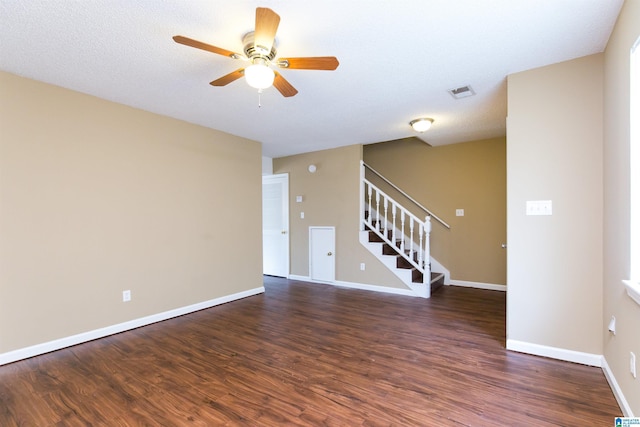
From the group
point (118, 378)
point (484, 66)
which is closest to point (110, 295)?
point (118, 378)

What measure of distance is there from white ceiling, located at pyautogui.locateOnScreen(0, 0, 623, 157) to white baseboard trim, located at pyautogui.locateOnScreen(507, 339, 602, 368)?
2364mm

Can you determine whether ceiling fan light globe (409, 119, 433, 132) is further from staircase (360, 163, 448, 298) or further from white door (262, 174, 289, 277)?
white door (262, 174, 289, 277)

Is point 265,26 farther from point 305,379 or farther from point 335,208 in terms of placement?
point 335,208

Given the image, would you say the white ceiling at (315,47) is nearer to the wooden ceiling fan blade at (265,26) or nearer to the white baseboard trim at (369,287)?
the wooden ceiling fan blade at (265,26)

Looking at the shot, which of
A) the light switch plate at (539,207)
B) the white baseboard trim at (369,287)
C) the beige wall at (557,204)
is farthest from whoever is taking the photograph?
the white baseboard trim at (369,287)

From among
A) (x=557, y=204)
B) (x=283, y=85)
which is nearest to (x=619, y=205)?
(x=557, y=204)

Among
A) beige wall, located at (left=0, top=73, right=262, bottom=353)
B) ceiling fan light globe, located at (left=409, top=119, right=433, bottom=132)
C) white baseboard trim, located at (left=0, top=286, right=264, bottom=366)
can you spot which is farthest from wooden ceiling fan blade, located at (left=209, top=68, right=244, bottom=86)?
white baseboard trim, located at (left=0, top=286, right=264, bottom=366)

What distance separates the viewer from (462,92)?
2963 millimetres

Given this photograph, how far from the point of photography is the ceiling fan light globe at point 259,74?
6.38 feet

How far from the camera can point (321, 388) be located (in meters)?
2.06

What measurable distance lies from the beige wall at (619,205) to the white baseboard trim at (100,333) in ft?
13.2

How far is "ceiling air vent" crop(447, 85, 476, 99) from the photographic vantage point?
113 inches

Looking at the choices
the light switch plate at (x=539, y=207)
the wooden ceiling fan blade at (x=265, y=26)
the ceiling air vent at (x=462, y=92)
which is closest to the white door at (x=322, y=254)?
the ceiling air vent at (x=462, y=92)

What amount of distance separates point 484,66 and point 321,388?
112 inches
